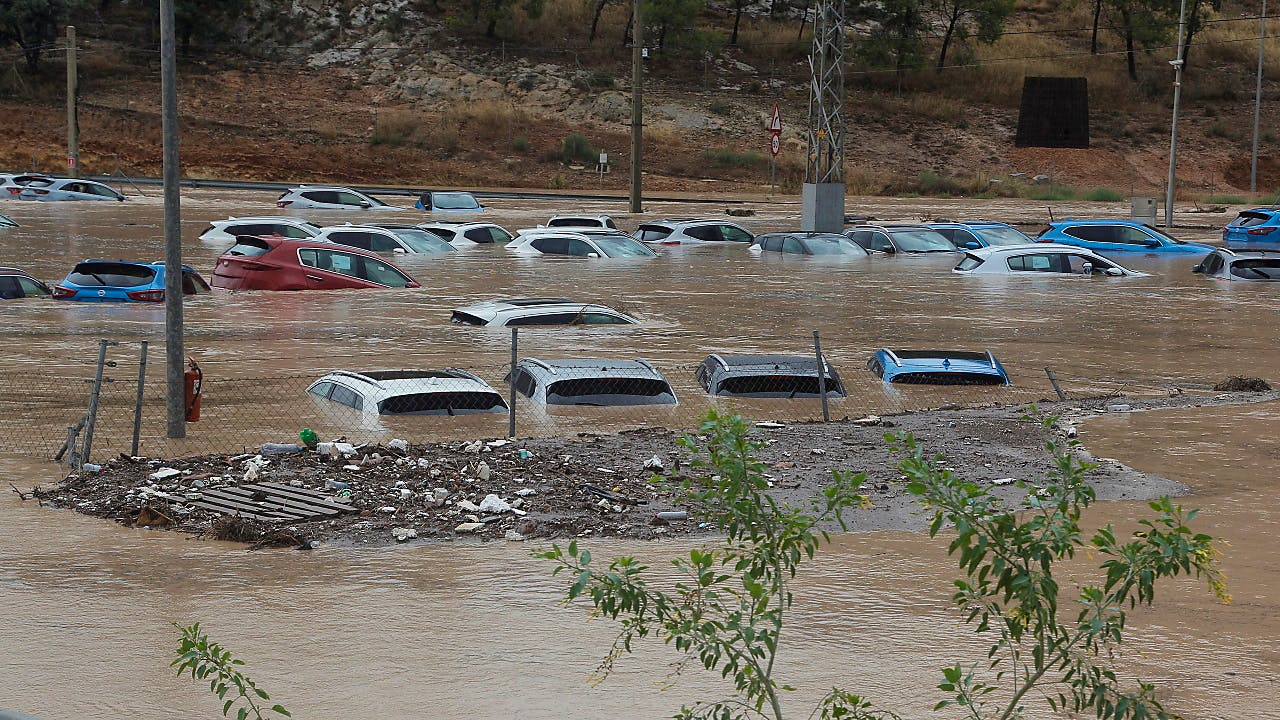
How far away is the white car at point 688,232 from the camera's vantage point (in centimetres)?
3966

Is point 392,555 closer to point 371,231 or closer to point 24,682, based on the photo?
point 24,682

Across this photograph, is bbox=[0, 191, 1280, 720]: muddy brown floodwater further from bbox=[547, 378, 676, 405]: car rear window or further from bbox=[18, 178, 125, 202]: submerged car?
bbox=[18, 178, 125, 202]: submerged car

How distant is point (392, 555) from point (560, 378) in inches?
228

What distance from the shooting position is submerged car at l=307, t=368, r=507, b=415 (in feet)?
52.7

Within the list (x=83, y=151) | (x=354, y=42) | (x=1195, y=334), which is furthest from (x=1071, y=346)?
(x=354, y=42)

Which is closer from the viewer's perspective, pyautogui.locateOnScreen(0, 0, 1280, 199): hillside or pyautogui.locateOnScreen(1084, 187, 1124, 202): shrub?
pyautogui.locateOnScreen(1084, 187, 1124, 202): shrub

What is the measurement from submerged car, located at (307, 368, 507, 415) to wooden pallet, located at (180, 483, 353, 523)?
3.30 meters

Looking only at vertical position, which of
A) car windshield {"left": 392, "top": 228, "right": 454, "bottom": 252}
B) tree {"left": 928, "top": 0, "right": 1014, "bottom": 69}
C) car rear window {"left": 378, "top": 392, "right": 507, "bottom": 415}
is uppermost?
tree {"left": 928, "top": 0, "right": 1014, "bottom": 69}

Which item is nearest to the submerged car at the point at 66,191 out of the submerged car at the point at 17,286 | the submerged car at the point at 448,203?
the submerged car at the point at 448,203

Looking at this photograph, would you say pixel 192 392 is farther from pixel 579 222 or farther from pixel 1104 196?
pixel 1104 196

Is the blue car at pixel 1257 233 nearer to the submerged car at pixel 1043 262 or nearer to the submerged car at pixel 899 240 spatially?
the submerged car at pixel 899 240

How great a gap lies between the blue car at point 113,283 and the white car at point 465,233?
38.0ft

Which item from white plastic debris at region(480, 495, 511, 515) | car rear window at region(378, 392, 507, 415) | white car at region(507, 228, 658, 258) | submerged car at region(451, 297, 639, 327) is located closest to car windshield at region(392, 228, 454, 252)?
white car at region(507, 228, 658, 258)

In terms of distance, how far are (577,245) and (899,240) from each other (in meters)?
8.33
